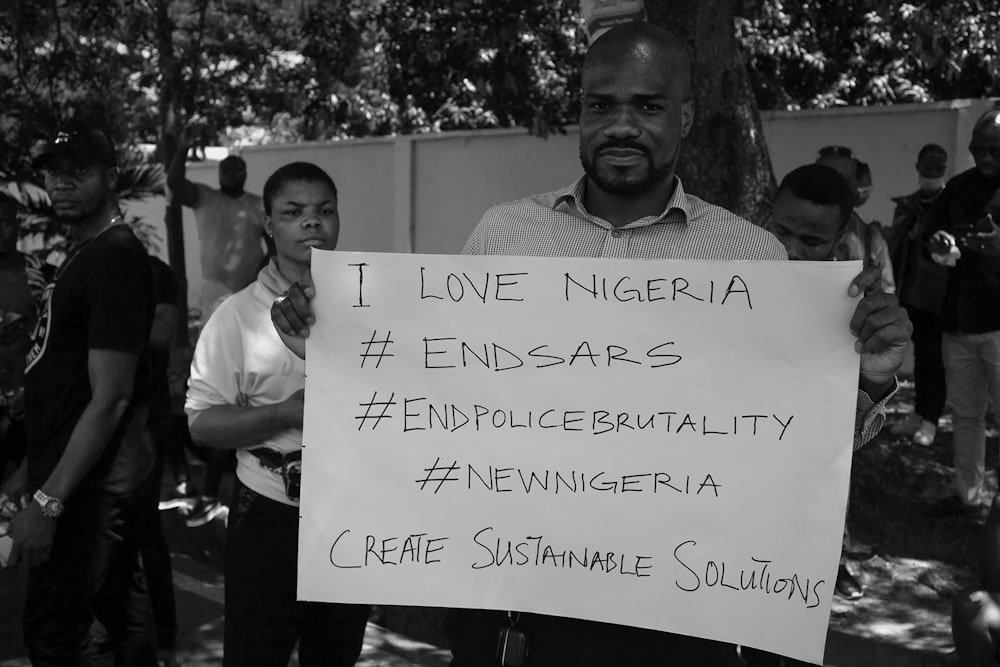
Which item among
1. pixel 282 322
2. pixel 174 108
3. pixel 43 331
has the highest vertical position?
pixel 174 108

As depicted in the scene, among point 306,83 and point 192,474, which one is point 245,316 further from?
point 306,83

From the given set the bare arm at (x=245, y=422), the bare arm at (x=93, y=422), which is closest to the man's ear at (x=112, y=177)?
the bare arm at (x=93, y=422)

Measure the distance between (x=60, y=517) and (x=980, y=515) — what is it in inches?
164

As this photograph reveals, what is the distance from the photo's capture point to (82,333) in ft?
10.4

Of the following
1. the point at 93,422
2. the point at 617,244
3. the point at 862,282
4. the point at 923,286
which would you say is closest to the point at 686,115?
the point at 617,244

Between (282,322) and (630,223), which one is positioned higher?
(630,223)

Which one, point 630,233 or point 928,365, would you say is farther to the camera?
point 928,365

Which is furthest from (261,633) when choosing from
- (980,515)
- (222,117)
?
(222,117)

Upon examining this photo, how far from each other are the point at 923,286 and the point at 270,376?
13.4ft

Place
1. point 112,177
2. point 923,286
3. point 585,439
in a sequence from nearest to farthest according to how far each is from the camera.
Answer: point 585,439 → point 112,177 → point 923,286

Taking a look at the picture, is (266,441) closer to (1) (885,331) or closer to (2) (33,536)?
(2) (33,536)

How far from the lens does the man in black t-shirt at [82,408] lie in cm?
308

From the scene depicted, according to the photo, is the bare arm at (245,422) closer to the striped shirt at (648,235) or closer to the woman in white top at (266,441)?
the woman in white top at (266,441)

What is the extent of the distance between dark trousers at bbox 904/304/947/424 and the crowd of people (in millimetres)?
3652
